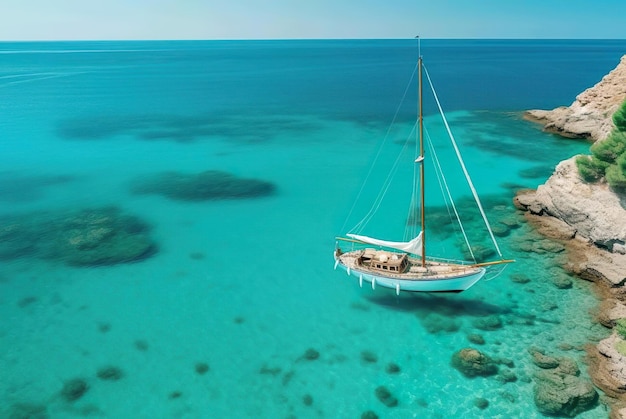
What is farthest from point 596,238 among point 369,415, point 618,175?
point 369,415

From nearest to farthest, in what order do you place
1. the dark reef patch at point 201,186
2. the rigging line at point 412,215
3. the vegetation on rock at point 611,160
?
the vegetation on rock at point 611,160 → the rigging line at point 412,215 → the dark reef patch at point 201,186

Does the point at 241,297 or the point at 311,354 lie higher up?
the point at 241,297

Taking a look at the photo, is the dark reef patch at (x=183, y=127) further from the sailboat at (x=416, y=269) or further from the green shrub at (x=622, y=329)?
the green shrub at (x=622, y=329)

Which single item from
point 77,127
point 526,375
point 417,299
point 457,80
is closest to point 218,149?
point 77,127

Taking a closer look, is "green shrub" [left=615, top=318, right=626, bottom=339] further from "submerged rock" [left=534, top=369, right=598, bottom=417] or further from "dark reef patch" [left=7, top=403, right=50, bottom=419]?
"dark reef patch" [left=7, top=403, right=50, bottom=419]

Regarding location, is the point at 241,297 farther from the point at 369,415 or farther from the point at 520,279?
the point at 520,279

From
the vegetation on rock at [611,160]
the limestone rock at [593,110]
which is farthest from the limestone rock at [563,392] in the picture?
the limestone rock at [593,110]
